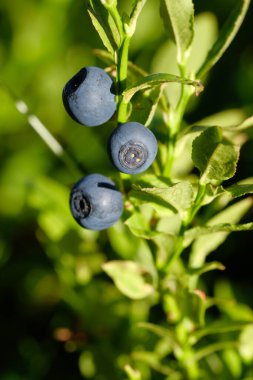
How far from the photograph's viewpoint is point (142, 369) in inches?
72.4

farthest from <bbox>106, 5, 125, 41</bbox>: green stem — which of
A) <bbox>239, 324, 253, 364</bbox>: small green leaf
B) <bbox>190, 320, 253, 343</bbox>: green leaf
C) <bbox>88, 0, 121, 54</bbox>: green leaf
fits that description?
<bbox>239, 324, 253, 364</bbox>: small green leaf

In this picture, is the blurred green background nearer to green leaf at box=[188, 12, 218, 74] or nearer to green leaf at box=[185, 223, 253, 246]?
green leaf at box=[188, 12, 218, 74]

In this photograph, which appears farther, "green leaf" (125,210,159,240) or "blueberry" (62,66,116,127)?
"green leaf" (125,210,159,240)

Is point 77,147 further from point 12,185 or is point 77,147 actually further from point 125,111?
point 125,111

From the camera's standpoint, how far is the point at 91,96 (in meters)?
1.18

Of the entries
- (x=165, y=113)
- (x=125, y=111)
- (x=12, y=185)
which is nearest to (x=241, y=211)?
(x=165, y=113)

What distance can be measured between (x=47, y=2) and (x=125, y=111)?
1.96m

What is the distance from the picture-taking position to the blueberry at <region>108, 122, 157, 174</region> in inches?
44.7

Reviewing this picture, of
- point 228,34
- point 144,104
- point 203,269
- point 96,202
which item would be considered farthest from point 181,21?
point 203,269

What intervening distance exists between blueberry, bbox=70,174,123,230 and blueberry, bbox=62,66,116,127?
168 millimetres

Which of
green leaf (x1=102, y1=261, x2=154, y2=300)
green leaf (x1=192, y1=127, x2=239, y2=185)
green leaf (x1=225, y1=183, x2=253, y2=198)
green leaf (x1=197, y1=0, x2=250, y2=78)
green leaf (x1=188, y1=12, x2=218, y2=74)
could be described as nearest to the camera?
green leaf (x1=192, y1=127, x2=239, y2=185)

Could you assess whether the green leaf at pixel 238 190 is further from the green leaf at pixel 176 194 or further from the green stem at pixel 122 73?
the green stem at pixel 122 73

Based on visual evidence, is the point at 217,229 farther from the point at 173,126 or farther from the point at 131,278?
the point at 131,278

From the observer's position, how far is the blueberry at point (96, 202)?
1.30 m
